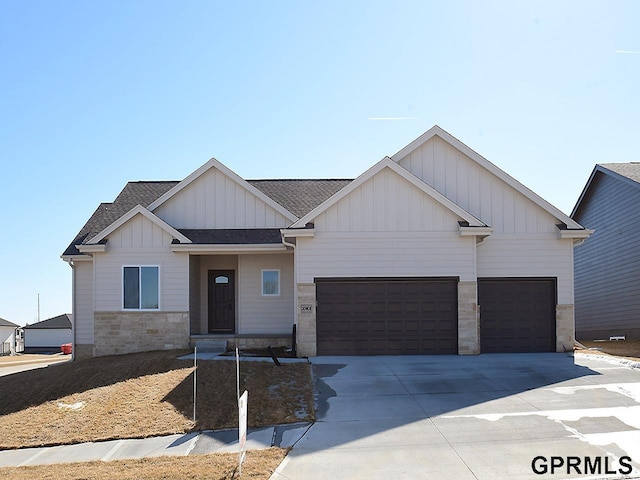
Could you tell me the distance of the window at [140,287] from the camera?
1911cm

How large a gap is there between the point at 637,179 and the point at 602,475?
18.1 m

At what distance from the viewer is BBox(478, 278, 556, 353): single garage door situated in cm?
1800

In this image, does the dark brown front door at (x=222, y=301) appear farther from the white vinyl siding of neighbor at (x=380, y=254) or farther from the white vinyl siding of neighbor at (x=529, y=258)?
the white vinyl siding of neighbor at (x=529, y=258)

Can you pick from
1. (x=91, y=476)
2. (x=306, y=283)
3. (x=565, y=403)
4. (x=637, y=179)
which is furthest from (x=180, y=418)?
(x=637, y=179)

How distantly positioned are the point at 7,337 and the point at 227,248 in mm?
43015

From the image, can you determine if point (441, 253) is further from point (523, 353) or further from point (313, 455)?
point (313, 455)

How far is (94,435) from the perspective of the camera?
37.0 feet

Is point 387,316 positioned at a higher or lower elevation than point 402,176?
lower

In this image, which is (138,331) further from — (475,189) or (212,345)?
(475,189)

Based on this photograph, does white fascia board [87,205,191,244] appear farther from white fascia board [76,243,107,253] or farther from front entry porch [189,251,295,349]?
front entry porch [189,251,295,349]

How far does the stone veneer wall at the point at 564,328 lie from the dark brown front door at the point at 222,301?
10566mm

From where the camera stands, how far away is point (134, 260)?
1912 centimetres

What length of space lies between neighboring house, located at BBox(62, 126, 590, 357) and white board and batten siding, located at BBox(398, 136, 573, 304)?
0.03m

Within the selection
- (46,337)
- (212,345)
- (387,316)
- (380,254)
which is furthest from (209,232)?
(46,337)
